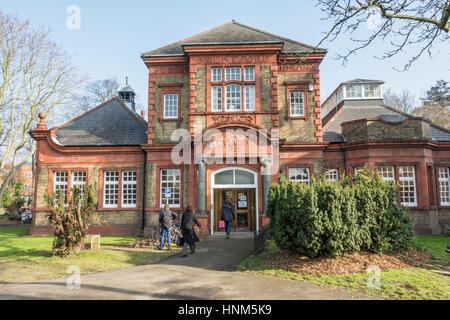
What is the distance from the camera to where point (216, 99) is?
17.1 m

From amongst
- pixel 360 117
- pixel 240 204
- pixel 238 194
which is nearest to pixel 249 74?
pixel 238 194

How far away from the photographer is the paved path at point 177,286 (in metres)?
6.29

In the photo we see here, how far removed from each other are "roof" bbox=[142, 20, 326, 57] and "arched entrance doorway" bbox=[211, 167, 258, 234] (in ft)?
24.2

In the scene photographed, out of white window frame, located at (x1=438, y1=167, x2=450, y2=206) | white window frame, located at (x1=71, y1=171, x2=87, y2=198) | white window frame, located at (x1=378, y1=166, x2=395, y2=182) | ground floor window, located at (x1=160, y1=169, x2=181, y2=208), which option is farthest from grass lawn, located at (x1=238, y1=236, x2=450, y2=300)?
white window frame, located at (x1=71, y1=171, x2=87, y2=198)

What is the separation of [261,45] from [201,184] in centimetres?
811

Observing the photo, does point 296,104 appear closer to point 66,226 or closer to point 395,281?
point 395,281

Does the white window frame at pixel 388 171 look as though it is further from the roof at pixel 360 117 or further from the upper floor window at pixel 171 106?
the upper floor window at pixel 171 106

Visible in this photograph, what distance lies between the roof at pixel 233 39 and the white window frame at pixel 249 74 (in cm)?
164

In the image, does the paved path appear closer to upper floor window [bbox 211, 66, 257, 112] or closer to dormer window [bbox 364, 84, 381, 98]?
upper floor window [bbox 211, 66, 257, 112]

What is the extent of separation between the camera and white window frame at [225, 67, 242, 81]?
56.4 feet

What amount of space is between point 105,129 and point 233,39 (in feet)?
31.0

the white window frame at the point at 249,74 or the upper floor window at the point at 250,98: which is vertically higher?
the white window frame at the point at 249,74

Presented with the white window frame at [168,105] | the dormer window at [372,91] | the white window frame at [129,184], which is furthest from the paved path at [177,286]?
the dormer window at [372,91]

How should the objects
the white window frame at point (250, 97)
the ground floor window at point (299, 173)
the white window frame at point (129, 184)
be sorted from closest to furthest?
the white window frame at point (250, 97)
the ground floor window at point (299, 173)
the white window frame at point (129, 184)
